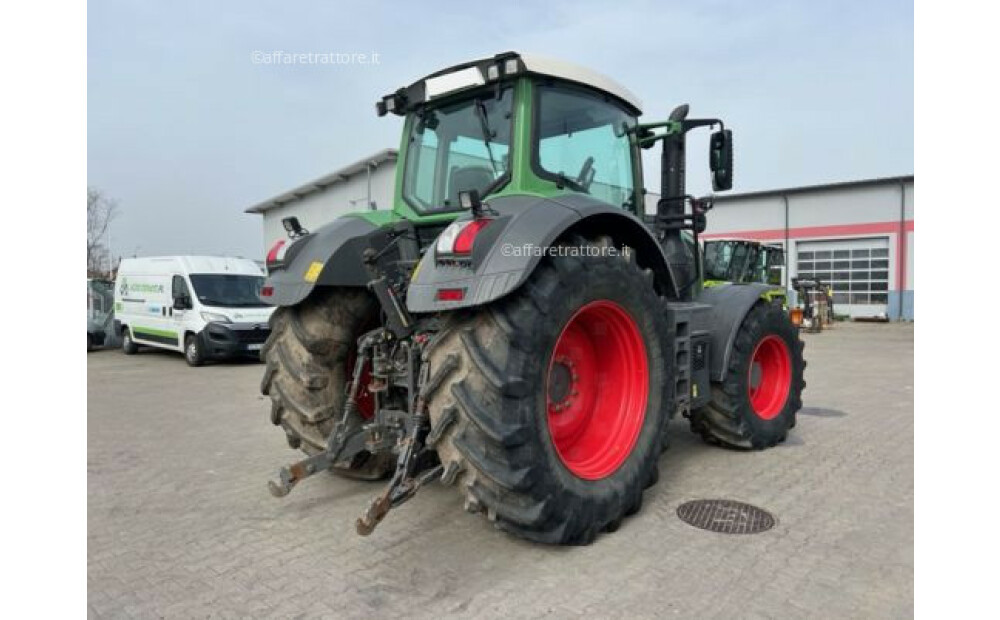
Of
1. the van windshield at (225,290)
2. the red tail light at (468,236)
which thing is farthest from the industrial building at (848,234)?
the red tail light at (468,236)

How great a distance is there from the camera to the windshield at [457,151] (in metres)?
3.75

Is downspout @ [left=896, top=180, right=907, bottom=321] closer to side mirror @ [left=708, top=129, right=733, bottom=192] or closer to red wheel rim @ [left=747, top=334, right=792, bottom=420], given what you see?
red wheel rim @ [left=747, top=334, right=792, bottom=420]

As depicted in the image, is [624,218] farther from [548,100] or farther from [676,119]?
[676,119]

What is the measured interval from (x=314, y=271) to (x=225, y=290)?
33.7ft

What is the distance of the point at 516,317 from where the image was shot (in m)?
2.94

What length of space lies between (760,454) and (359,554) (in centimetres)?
328

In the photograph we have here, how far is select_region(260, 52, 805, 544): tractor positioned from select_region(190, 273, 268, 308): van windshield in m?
9.25

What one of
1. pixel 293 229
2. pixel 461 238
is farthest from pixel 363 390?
pixel 461 238

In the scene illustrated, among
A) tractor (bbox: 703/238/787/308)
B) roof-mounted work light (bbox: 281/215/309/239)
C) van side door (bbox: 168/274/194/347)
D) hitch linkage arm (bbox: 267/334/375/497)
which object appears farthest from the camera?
tractor (bbox: 703/238/787/308)

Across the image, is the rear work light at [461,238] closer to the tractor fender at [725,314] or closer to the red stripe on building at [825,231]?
the tractor fender at [725,314]

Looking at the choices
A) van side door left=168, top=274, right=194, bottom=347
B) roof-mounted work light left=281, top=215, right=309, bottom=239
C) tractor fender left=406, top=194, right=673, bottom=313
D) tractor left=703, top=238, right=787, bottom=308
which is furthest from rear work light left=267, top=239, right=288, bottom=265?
tractor left=703, top=238, right=787, bottom=308

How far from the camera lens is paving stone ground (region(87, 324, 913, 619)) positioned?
8.88 ft

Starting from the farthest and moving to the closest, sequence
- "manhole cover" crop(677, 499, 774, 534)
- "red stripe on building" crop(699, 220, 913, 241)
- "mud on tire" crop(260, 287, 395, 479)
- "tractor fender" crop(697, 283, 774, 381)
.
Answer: "red stripe on building" crop(699, 220, 913, 241)
"tractor fender" crop(697, 283, 774, 381)
"mud on tire" crop(260, 287, 395, 479)
"manhole cover" crop(677, 499, 774, 534)

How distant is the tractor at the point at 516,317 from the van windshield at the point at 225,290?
30.4ft
